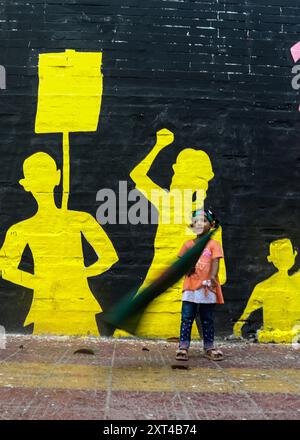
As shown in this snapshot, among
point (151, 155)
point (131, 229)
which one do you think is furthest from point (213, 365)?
point (151, 155)

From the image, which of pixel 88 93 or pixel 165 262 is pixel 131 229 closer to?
pixel 165 262

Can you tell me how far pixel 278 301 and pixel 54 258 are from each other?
2.86 m

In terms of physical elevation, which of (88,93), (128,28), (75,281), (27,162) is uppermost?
(128,28)

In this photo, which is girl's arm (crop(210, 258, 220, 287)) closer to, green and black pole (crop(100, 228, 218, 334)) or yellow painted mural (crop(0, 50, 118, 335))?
green and black pole (crop(100, 228, 218, 334))

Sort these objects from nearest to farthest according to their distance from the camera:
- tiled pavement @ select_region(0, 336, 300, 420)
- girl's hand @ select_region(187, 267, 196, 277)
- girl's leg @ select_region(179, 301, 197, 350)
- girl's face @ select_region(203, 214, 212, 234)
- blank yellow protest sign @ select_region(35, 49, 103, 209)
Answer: tiled pavement @ select_region(0, 336, 300, 420) → girl's leg @ select_region(179, 301, 197, 350) → girl's hand @ select_region(187, 267, 196, 277) → girl's face @ select_region(203, 214, 212, 234) → blank yellow protest sign @ select_region(35, 49, 103, 209)

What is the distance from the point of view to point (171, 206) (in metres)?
6.85

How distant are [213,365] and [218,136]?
3.01 m

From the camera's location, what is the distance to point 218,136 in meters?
6.98

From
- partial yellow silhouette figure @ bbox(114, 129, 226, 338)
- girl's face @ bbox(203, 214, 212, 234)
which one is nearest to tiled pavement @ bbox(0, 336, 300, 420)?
partial yellow silhouette figure @ bbox(114, 129, 226, 338)

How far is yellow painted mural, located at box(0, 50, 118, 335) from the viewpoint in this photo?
21.8ft

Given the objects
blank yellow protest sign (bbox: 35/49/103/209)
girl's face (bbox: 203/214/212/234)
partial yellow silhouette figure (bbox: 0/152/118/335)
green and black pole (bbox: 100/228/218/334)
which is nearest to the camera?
green and black pole (bbox: 100/228/218/334)

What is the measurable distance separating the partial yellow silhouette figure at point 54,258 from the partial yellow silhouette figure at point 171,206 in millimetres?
568

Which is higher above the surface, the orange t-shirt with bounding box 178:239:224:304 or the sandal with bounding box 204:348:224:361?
the orange t-shirt with bounding box 178:239:224:304

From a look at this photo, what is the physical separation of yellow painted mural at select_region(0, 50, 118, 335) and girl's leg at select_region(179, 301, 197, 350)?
143 centimetres
